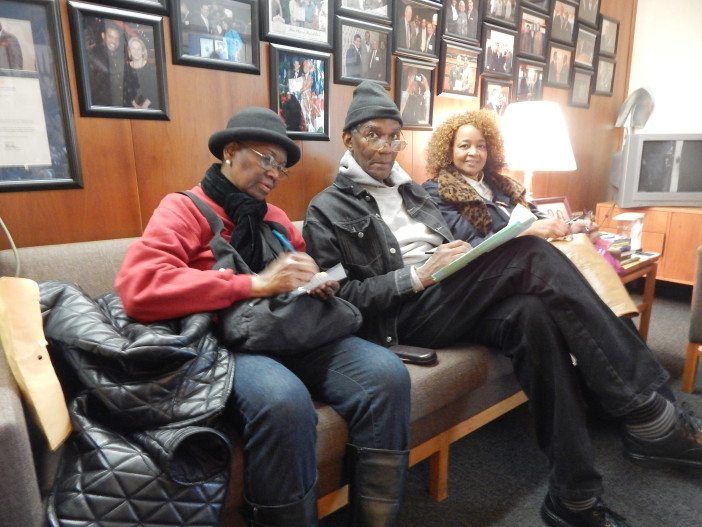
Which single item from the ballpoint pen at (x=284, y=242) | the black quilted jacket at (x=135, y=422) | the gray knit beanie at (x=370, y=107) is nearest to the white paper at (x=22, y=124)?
the black quilted jacket at (x=135, y=422)

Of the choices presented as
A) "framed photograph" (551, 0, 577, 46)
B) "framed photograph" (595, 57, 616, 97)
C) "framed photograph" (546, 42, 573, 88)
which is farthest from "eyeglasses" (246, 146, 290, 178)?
"framed photograph" (595, 57, 616, 97)

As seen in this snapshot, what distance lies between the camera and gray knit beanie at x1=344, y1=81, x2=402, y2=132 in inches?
62.8

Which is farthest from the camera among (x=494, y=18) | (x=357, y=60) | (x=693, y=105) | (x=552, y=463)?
(x=693, y=105)

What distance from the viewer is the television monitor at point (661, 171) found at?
2.99 meters

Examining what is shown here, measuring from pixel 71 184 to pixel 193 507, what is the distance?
3.33ft

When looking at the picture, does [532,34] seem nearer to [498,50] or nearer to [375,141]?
[498,50]

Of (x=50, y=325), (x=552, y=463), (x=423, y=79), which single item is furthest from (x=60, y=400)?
(x=423, y=79)

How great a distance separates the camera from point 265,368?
1.07m

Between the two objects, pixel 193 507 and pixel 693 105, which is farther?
pixel 693 105

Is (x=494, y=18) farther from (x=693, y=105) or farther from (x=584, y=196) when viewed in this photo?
(x=693, y=105)

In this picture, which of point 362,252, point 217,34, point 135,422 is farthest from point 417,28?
point 135,422

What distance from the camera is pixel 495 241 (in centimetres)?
127

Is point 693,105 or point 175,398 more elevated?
point 693,105

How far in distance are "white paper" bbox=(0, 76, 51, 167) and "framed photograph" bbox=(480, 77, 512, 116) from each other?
211 centimetres
